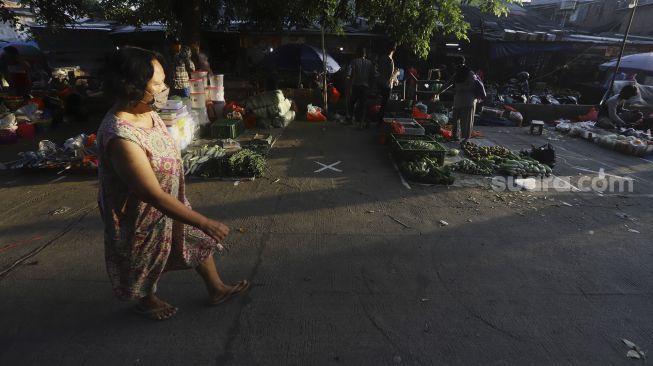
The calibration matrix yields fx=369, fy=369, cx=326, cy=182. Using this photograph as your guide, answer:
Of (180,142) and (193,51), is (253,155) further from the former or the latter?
(193,51)

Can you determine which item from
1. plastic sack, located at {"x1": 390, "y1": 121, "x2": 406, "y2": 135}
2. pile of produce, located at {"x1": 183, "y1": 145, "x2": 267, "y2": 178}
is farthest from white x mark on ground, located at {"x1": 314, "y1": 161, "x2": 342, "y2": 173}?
plastic sack, located at {"x1": 390, "y1": 121, "x2": 406, "y2": 135}


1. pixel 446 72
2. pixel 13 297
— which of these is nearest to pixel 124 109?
pixel 13 297

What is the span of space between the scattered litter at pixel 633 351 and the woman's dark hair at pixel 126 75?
3.50 m

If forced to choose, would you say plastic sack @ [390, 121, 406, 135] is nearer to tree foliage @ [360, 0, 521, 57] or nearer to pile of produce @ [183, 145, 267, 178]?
pile of produce @ [183, 145, 267, 178]

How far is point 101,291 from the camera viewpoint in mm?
3027

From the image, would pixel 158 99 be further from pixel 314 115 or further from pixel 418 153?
pixel 314 115

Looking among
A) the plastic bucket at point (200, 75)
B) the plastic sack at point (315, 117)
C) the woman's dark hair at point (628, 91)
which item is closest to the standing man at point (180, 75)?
the plastic bucket at point (200, 75)

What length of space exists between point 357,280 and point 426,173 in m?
3.02

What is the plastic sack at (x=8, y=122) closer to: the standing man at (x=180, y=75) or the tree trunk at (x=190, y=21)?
the standing man at (x=180, y=75)

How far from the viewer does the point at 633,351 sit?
2529mm

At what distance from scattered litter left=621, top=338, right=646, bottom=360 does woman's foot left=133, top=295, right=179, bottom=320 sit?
321 cm

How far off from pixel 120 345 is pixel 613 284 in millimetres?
4054

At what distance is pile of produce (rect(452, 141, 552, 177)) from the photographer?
621 cm

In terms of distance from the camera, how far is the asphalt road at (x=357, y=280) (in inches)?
98.0
